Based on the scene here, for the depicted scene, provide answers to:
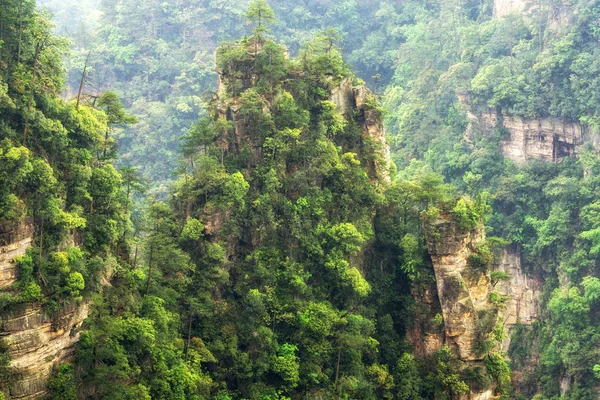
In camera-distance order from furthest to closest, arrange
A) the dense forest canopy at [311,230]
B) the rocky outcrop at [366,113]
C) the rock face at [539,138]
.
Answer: the rock face at [539,138]
the rocky outcrop at [366,113]
the dense forest canopy at [311,230]

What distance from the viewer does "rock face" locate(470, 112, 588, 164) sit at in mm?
55531

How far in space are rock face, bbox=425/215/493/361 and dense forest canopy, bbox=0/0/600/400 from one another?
0.07 meters

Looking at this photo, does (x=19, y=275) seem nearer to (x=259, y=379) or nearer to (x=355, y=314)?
(x=259, y=379)

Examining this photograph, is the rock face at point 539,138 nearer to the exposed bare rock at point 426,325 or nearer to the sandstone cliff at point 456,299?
the sandstone cliff at point 456,299

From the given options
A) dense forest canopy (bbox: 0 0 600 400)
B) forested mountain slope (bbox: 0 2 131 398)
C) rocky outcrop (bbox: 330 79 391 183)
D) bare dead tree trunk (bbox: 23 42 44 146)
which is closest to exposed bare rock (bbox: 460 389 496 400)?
dense forest canopy (bbox: 0 0 600 400)

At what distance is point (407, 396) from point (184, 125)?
123ft

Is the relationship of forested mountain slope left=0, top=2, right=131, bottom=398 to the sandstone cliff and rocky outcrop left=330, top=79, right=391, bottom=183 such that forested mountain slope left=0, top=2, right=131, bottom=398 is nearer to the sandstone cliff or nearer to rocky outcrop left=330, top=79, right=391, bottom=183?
rocky outcrop left=330, top=79, right=391, bottom=183

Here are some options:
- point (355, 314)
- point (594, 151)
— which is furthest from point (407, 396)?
point (594, 151)

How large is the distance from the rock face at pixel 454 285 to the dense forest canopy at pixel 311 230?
0.07 m

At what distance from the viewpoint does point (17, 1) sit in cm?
2673

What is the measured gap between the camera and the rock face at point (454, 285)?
120 feet

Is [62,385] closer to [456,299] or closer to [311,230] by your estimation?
[311,230]

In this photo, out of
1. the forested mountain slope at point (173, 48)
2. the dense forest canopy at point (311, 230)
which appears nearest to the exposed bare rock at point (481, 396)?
the dense forest canopy at point (311, 230)

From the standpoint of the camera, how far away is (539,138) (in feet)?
186
